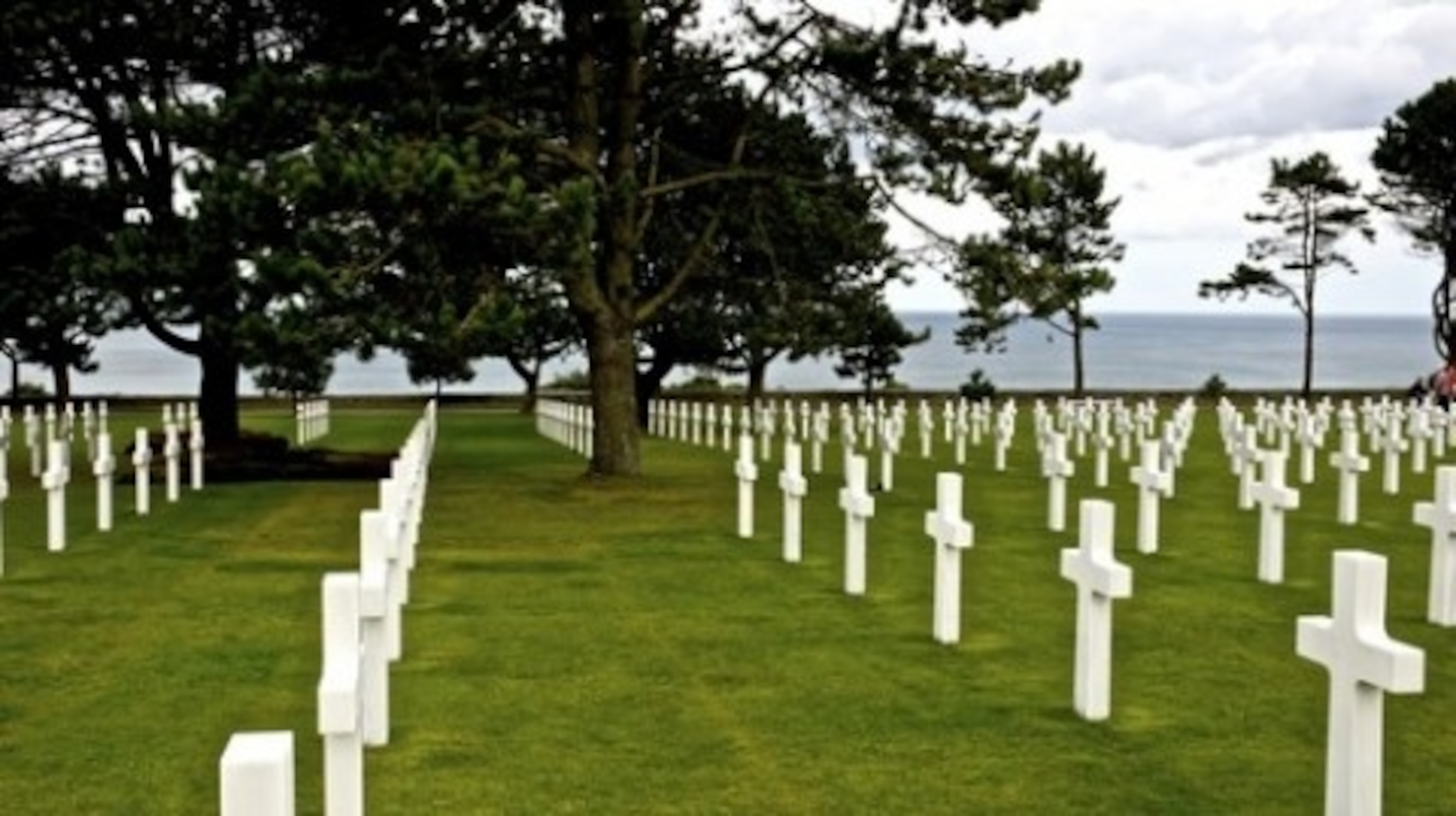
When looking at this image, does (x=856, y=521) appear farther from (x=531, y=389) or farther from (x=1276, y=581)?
(x=531, y=389)

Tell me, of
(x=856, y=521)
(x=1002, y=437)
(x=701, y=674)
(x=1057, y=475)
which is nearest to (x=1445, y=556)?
(x=856, y=521)

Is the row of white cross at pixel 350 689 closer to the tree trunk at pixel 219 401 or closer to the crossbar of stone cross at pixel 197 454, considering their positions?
the crossbar of stone cross at pixel 197 454

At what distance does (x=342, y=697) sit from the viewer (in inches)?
201

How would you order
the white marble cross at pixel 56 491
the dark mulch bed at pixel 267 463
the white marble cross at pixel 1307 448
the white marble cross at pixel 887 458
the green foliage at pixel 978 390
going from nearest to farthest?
1. the white marble cross at pixel 56 491
2. the white marble cross at pixel 887 458
3. the white marble cross at pixel 1307 448
4. the dark mulch bed at pixel 267 463
5. the green foliage at pixel 978 390

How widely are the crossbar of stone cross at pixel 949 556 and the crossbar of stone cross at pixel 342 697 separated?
17.5 ft

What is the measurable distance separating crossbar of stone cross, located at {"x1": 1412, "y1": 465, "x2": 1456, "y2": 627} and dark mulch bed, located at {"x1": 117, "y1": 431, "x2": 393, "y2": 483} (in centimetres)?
1684

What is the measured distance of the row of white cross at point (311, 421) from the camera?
119 ft

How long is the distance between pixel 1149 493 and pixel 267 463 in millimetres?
14634

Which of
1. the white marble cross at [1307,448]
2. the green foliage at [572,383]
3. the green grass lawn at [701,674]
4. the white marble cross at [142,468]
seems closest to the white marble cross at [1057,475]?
the green grass lawn at [701,674]

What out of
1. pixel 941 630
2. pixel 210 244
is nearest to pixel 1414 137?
pixel 210 244

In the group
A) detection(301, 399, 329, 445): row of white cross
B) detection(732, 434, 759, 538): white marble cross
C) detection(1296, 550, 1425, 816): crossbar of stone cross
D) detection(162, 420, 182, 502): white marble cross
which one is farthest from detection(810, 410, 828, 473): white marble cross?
detection(1296, 550, 1425, 816): crossbar of stone cross

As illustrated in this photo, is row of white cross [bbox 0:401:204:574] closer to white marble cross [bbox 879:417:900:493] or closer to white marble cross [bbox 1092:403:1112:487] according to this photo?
white marble cross [bbox 879:417:900:493]

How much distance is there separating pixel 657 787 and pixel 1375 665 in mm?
2848

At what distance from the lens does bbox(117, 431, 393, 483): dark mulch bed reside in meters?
24.8
